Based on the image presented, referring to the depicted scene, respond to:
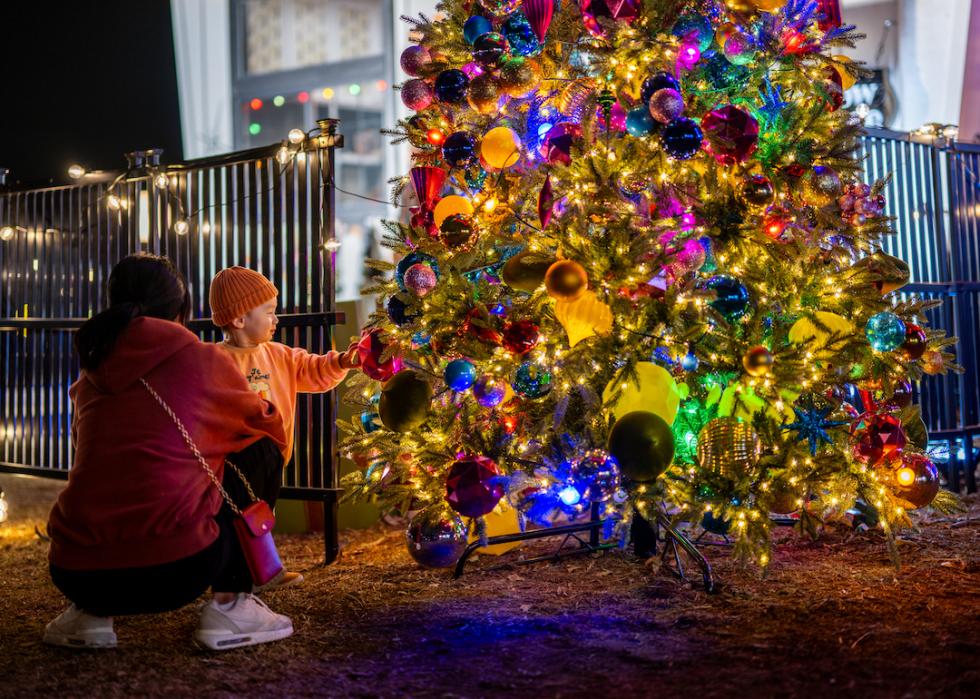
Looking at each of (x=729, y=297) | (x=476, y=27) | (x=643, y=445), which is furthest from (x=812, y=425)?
(x=476, y=27)

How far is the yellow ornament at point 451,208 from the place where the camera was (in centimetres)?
354

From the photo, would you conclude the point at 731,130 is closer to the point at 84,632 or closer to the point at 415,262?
the point at 415,262

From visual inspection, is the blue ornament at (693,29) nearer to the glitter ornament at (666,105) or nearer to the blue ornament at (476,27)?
the glitter ornament at (666,105)

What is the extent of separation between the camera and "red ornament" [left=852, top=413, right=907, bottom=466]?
334 cm

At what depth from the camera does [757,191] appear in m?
3.20

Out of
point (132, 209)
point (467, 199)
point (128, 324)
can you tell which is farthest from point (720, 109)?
point (132, 209)

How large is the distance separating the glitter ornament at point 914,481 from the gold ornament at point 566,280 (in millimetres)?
1658

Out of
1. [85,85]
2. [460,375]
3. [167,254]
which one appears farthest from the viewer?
[85,85]

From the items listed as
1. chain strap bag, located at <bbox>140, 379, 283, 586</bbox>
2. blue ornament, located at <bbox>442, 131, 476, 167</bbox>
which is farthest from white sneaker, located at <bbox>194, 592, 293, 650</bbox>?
blue ornament, located at <bbox>442, 131, 476, 167</bbox>

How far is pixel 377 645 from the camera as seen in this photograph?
9.07ft

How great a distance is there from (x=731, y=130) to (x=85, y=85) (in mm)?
5349

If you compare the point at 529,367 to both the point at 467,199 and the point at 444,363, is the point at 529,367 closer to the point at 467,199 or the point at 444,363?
the point at 444,363

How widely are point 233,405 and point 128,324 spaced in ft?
1.34

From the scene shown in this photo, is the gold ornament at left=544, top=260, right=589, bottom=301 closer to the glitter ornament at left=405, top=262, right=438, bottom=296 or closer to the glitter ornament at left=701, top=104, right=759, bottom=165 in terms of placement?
the glitter ornament at left=405, top=262, right=438, bottom=296
